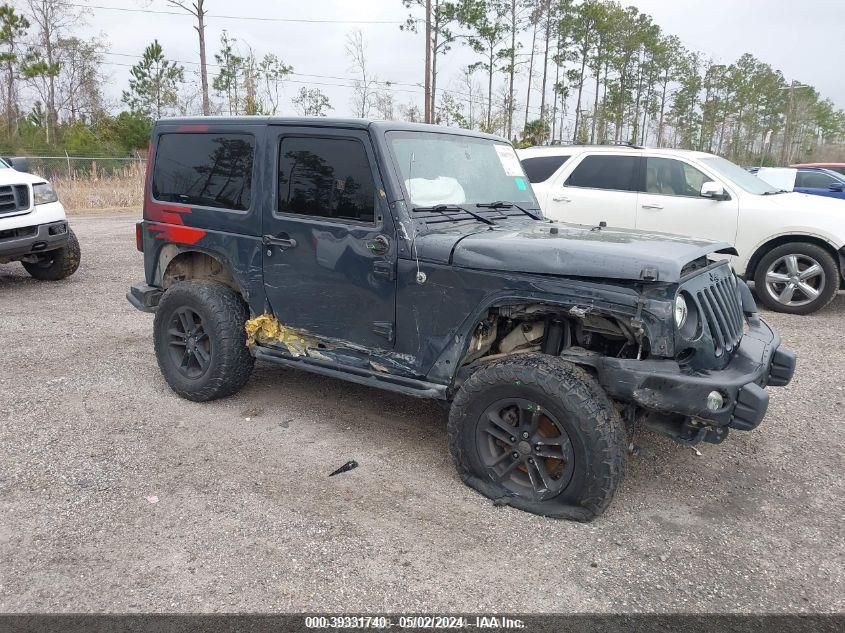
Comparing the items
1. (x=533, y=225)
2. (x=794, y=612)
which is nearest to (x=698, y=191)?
(x=533, y=225)

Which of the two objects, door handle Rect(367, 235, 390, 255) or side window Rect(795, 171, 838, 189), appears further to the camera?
side window Rect(795, 171, 838, 189)

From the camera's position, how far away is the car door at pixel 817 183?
1213 cm

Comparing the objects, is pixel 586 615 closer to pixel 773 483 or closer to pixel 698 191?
pixel 773 483

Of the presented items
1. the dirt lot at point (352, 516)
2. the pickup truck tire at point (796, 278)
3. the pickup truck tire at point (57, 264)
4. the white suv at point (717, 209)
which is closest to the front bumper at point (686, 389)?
the dirt lot at point (352, 516)

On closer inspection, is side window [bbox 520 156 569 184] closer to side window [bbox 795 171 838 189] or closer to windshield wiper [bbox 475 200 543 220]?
windshield wiper [bbox 475 200 543 220]

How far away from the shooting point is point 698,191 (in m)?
7.50

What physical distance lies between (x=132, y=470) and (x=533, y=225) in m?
2.75

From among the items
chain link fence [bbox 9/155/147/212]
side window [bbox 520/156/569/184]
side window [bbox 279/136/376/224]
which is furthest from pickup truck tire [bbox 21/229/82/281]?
chain link fence [bbox 9/155/147/212]

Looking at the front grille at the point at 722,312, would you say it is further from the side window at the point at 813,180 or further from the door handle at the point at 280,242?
the side window at the point at 813,180

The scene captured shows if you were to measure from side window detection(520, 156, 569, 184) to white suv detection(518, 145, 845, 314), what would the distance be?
2 cm

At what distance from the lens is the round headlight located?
2.86 meters

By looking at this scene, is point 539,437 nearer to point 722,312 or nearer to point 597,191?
point 722,312

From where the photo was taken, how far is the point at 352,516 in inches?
124

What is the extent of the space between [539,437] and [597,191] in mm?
5460
